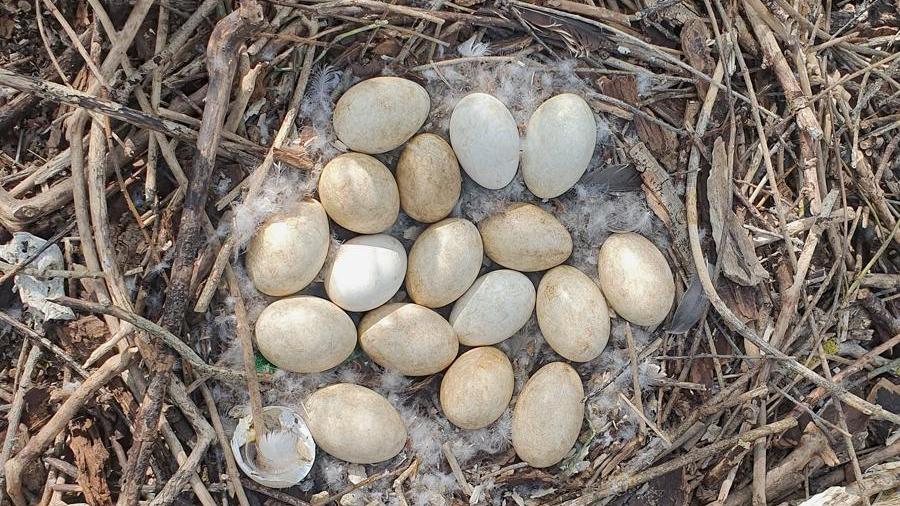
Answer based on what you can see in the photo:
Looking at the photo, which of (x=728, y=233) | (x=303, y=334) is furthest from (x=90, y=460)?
(x=728, y=233)

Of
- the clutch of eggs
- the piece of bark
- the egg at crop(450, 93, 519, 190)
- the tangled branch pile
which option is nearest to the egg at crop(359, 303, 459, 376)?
the clutch of eggs

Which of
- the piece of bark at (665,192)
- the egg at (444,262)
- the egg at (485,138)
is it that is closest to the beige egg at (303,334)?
the egg at (444,262)

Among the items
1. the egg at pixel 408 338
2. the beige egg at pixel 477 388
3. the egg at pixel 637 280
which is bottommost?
the beige egg at pixel 477 388

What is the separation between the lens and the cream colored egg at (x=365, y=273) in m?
1.87

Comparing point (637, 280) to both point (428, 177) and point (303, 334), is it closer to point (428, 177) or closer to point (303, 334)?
point (428, 177)

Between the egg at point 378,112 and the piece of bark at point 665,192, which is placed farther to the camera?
the piece of bark at point 665,192

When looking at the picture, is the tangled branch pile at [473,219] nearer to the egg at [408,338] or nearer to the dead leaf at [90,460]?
the dead leaf at [90,460]

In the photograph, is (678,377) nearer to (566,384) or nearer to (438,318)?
(566,384)

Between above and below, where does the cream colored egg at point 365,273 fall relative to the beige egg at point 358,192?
below

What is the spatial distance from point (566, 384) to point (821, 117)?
1.09 meters

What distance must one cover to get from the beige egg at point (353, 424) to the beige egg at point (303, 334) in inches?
3.8

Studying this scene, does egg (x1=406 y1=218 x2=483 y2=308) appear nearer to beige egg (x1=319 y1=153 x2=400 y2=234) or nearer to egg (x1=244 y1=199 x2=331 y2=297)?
beige egg (x1=319 y1=153 x2=400 y2=234)

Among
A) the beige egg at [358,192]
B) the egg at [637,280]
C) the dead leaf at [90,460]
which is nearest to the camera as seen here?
the dead leaf at [90,460]

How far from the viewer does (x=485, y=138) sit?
1.90m
